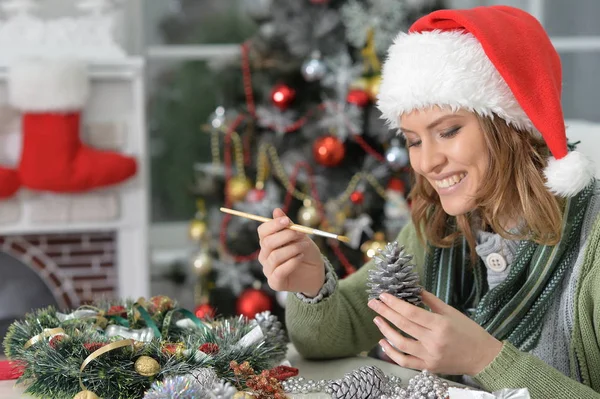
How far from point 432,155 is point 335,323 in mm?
336

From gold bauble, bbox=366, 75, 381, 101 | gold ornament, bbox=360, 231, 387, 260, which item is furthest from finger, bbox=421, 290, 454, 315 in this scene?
gold bauble, bbox=366, 75, 381, 101

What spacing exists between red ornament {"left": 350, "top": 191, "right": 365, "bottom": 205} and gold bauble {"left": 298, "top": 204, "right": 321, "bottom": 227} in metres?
0.13

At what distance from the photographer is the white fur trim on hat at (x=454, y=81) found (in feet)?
4.04

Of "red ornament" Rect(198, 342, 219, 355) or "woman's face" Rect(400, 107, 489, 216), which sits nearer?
"red ornament" Rect(198, 342, 219, 355)

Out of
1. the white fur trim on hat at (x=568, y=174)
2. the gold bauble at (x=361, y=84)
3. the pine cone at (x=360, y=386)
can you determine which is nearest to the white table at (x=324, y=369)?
the pine cone at (x=360, y=386)

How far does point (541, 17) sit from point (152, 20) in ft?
5.49

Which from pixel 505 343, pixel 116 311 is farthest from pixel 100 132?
pixel 505 343

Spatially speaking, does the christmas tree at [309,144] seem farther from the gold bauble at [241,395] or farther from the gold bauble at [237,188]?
the gold bauble at [241,395]

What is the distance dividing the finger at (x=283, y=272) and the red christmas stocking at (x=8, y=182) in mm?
1514

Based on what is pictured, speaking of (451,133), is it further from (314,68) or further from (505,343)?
(314,68)

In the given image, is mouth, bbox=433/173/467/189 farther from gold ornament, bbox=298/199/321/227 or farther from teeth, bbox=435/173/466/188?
gold ornament, bbox=298/199/321/227

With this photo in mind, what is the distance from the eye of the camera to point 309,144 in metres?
2.74

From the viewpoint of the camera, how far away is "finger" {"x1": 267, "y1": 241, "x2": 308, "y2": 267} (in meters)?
1.21

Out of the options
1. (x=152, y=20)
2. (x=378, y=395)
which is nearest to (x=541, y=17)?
(x=152, y=20)
